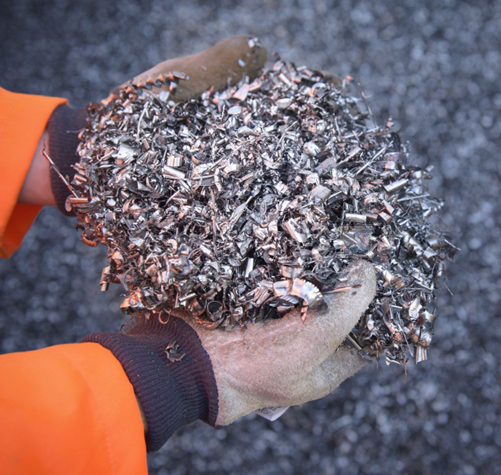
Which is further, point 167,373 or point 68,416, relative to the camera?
point 167,373

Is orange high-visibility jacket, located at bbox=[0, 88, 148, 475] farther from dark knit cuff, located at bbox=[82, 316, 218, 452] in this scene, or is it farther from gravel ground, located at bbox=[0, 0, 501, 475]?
gravel ground, located at bbox=[0, 0, 501, 475]

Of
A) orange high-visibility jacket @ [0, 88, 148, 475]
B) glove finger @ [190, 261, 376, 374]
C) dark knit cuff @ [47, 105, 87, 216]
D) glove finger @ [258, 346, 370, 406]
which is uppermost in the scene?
dark knit cuff @ [47, 105, 87, 216]

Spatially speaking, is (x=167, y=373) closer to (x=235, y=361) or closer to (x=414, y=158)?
(x=235, y=361)

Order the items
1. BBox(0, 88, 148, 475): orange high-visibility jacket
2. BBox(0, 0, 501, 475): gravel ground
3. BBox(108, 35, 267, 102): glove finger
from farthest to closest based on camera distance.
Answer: BBox(0, 0, 501, 475): gravel ground, BBox(108, 35, 267, 102): glove finger, BBox(0, 88, 148, 475): orange high-visibility jacket

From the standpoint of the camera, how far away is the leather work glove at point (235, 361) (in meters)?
0.69

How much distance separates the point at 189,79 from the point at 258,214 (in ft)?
1.47

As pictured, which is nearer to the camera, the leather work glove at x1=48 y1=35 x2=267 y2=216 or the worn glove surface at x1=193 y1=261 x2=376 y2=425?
the worn glove surface at x1=193 y1=261 x2=376 y2=425

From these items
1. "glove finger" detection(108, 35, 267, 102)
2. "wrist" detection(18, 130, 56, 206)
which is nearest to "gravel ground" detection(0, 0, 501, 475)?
A: "wrist" detection(18, 130, 56, 206)

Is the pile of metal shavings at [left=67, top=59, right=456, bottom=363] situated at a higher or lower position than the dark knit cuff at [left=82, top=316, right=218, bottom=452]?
higher

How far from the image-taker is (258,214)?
2.30 feet

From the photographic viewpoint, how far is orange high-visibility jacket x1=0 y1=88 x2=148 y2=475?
1.79 ft

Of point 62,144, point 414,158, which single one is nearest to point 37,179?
point 62,144

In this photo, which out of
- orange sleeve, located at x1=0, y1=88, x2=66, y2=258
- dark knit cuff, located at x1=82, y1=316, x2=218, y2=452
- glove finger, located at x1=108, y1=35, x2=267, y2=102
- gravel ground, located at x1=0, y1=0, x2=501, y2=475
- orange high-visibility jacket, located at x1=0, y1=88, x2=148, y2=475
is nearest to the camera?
orange high-visibility jacket, located at x1=0, y1=88, x2=148, y2=475

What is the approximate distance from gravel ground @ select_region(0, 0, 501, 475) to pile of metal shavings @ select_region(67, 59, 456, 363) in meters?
0.80
